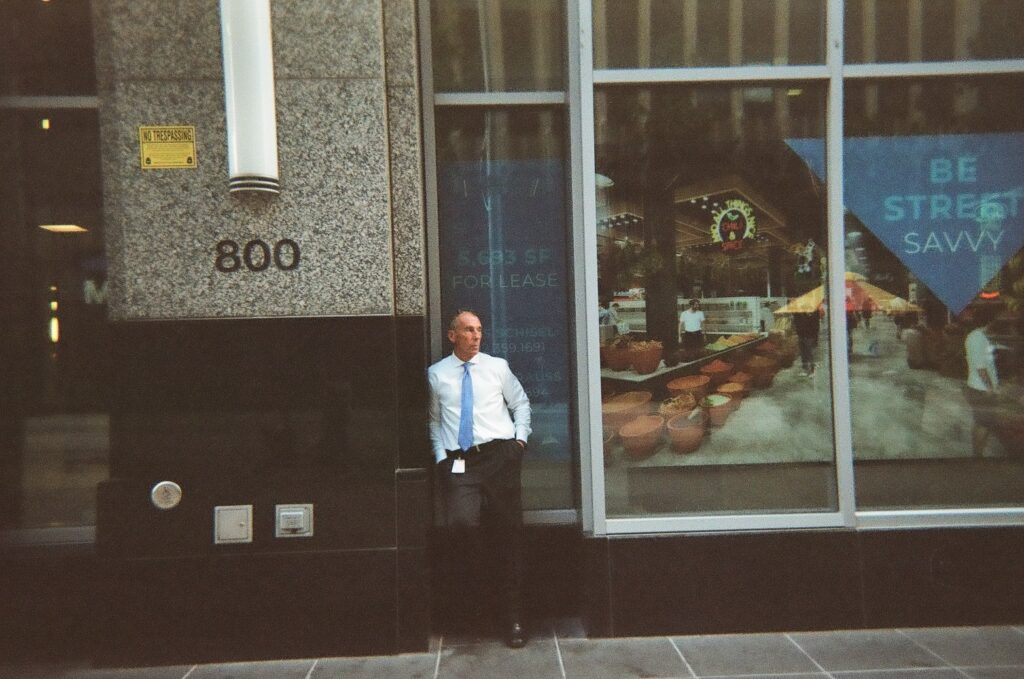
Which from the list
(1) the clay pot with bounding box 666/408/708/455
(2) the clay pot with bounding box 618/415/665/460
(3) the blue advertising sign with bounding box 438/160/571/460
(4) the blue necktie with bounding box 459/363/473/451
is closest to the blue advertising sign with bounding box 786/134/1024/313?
(1) the clay pot with bounding box 666/408/708/455

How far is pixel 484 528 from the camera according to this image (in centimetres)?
457

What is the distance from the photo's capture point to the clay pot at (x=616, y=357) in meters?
4.64

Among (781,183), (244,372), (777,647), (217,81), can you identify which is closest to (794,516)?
(777,647)

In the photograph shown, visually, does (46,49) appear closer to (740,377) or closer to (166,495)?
(166,495)

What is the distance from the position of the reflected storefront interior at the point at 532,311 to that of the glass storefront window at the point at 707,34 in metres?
0.02

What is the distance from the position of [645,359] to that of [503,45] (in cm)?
237

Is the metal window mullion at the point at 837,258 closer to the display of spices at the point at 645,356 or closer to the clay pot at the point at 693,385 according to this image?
the clay pot at the point at 693,385

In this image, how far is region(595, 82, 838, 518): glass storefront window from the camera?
4656mm

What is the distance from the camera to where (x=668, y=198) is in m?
4.86

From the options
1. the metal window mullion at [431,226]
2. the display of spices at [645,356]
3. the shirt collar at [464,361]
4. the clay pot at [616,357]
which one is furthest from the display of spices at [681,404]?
the metal window mullion at [431,226]

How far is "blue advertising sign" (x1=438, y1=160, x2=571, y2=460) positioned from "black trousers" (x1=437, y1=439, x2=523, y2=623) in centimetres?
71

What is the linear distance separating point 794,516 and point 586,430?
1397 mm

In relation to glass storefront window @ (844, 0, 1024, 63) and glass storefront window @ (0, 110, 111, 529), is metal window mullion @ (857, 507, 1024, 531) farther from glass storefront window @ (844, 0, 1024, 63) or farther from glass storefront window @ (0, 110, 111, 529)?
glass storefront window @ (0, 110, 111, 529)

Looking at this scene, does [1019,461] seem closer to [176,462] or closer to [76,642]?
[176,462]
